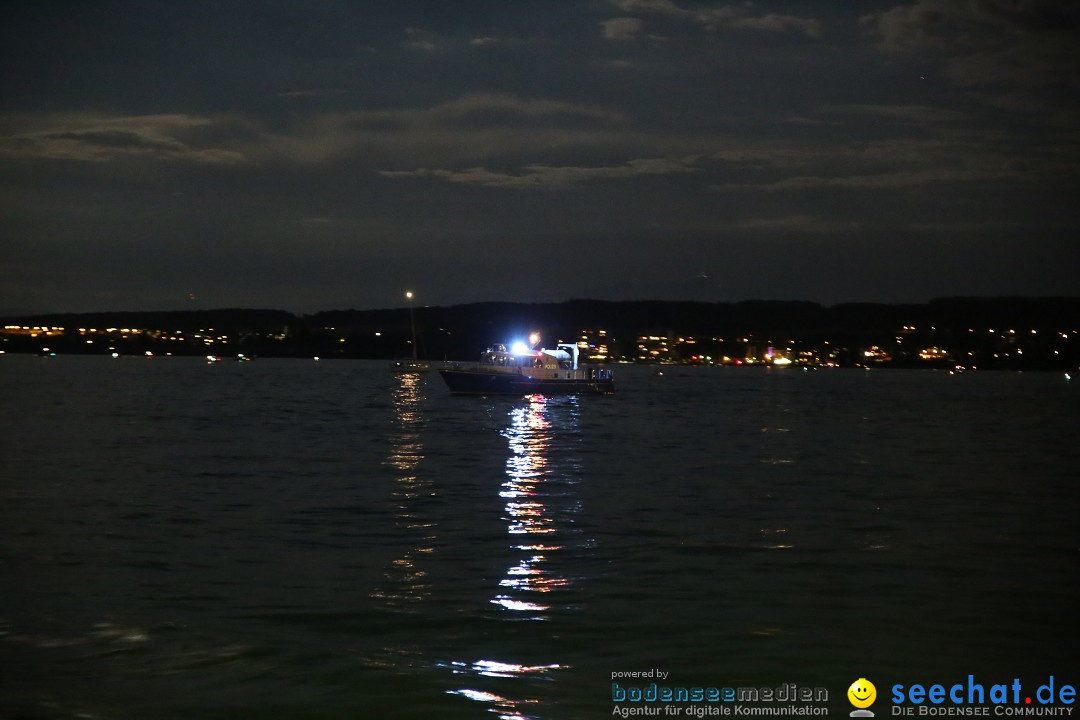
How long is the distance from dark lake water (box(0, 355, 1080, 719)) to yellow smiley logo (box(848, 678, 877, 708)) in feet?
0.53

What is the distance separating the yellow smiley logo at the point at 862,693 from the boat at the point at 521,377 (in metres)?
77.9

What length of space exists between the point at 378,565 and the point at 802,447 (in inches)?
1263

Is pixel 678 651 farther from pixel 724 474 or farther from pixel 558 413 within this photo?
pixel 558 413

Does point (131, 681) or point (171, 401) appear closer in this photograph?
point (131, 681)

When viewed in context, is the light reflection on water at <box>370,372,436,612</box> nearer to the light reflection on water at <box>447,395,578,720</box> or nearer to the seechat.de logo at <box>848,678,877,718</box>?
the light reflection on water at <box>447,395,578,720</box>

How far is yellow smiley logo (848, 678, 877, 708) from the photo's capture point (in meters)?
12.0

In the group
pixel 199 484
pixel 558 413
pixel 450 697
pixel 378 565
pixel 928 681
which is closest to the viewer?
pixel 450 697

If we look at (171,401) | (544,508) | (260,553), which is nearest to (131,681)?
(260,553)

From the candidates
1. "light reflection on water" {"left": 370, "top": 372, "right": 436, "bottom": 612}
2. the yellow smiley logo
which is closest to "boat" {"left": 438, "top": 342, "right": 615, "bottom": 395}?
"light reflection on water" {"left": 370, "top": 372, "right": 436, "bottom": 612}

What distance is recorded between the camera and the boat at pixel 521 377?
90.9m

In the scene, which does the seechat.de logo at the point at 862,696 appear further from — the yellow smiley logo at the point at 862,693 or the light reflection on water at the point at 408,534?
the light reflection on water at the point at 408,534

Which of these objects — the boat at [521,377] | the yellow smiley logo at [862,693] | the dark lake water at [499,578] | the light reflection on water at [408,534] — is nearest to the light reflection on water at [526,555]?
the dark lake water at [499,578]

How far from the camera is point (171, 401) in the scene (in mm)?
86438

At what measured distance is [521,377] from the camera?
297 feet
